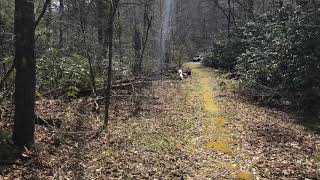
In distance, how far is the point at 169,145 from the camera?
34.4 feet

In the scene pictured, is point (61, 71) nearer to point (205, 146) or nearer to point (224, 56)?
point (205, 146)

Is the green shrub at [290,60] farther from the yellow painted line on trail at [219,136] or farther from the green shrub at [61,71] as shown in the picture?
the green shrub at [61,71]

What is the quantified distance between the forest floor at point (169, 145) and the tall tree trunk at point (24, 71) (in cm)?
39

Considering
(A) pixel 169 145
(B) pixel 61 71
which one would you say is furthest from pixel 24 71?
(B) pixel 61 71

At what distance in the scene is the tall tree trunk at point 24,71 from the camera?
8398 mm

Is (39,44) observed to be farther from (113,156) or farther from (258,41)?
(258,41)

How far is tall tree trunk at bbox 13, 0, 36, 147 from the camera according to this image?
8398 millimetres

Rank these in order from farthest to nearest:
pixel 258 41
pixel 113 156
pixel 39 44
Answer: pixel 258 41 < pixel 39 44 < pixel 113 156

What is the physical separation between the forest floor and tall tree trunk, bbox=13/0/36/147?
385 mm

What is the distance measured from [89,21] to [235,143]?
7398 mm

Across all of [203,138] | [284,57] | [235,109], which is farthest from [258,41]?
[203,138]

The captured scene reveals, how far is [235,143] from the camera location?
10680 mm

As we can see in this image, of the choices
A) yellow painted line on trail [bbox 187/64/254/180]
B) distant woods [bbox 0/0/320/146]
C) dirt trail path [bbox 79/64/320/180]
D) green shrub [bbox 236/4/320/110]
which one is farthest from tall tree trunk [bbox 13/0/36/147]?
green shrub [bbox 236/4/320/110]

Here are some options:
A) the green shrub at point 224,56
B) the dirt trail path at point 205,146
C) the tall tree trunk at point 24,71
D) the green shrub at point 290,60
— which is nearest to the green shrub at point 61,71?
the dirt trail path at point 205,146
